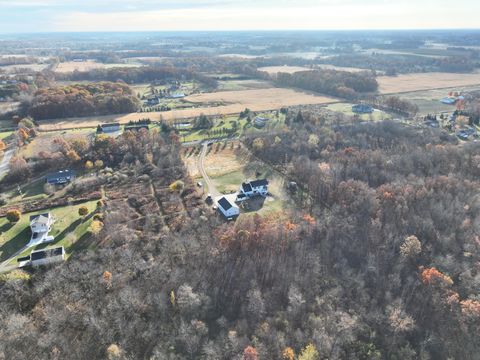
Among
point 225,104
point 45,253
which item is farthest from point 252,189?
point 225,104

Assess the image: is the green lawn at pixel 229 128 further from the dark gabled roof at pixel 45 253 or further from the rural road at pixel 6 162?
Answer: the dark gabled roof at pixel 45 253

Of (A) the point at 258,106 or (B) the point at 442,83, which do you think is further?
(B) the point at 442,83

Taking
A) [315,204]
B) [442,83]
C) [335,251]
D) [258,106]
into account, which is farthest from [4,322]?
[442,83]

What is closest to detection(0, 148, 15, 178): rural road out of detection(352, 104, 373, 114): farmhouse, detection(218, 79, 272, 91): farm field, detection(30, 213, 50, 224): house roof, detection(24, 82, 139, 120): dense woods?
detection(30, 213, 50, 224): house roof

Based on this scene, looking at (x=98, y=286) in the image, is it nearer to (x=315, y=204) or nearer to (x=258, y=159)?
(x=315, y=204)

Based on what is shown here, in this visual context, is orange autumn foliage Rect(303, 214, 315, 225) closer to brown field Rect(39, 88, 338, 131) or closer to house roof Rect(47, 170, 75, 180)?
house roof Rect(47, 170, 75, 180)
